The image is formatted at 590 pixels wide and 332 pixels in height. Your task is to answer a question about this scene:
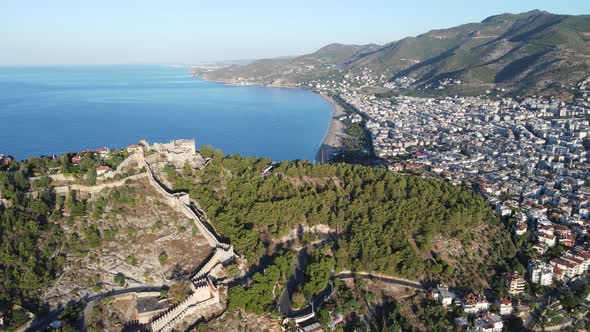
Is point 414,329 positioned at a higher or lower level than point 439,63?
lower

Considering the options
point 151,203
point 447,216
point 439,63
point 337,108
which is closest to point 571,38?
point 439,63

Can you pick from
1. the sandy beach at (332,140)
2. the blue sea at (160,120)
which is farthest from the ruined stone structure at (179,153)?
the blue sea at (160,120)

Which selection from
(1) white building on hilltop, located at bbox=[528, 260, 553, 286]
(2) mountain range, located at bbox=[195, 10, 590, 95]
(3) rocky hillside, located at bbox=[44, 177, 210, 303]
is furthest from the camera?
(2) mountain range, located at bbox=[195, 10, 590, 95]

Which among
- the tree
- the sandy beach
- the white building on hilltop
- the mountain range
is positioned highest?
the mountain range

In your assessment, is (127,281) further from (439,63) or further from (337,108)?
(439,63)

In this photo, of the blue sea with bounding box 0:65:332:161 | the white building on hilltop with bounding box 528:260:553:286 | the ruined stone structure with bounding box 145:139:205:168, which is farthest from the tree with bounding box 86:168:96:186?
the blue sea with bounding box 0:65:332:161

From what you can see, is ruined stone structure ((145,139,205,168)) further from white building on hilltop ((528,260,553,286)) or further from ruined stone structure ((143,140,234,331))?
white building on hilltop ((528,260,553,286))
